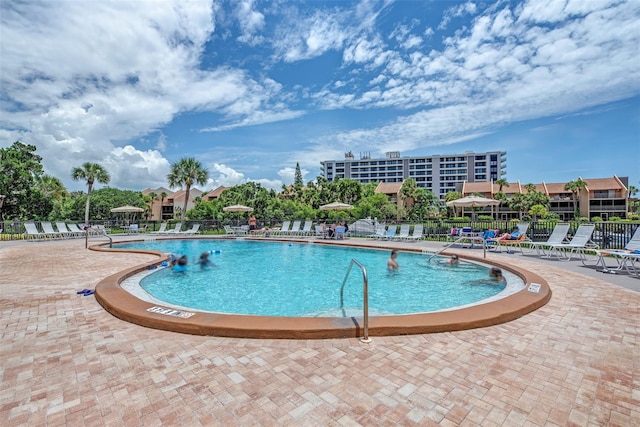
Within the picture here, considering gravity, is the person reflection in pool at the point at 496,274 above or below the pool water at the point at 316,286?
above

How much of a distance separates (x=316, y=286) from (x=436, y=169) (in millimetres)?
100772

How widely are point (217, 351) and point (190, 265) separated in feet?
26.5

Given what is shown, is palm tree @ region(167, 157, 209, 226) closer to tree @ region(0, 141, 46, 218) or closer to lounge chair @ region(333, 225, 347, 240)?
tree @ region(0, 141, 46, 218)

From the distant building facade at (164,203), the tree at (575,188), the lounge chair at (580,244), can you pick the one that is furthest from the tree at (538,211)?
the distant building facade at (164,203)

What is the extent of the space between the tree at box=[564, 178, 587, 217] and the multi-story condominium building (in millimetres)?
32601

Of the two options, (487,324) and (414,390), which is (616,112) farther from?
(414,390)

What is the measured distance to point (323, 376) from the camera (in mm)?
2666

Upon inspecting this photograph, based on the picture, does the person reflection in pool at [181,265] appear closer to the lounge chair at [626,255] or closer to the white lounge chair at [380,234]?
the white lounge chair at [380,234]

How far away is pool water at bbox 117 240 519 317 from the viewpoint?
6309mm

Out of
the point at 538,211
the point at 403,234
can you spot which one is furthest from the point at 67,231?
the point at 538,211

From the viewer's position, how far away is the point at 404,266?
34.6ft

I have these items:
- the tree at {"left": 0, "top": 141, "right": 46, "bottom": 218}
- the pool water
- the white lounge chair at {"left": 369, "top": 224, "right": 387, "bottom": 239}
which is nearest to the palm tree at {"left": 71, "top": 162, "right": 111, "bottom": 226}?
the tree at {"left": 0, "top": 141, "right": 46, "bottom": 218}

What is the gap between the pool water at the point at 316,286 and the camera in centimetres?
631

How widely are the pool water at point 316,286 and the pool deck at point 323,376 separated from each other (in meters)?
2.34
